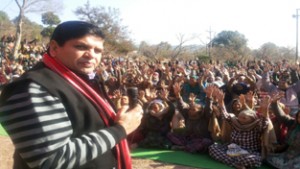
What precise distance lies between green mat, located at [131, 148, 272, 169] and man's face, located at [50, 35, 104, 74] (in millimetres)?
3814

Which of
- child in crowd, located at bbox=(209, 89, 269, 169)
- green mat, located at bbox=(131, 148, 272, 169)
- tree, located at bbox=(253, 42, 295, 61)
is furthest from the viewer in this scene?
tree, located at bbox=(253, 42, 295, 61)

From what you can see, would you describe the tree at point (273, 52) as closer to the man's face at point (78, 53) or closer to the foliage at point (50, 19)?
the foliage at point (50, 19)

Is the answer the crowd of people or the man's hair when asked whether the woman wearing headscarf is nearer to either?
the crowd of people

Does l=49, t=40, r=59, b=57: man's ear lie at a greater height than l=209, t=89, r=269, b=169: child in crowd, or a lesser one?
greater

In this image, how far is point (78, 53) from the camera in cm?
142

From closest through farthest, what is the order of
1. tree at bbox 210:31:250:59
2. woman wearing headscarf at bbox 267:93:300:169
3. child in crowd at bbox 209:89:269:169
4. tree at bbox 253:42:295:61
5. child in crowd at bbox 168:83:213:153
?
1. woman wearing headscarf at bbox 267:93:300:169
2. child in crowd at bbox 209:89:269:169
3. child in crowd at bbox 168:83:213:153
4. tree at bbox 210:31:250:59
5. tree at bbox 253:42:295:61

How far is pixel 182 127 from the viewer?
20.1ft

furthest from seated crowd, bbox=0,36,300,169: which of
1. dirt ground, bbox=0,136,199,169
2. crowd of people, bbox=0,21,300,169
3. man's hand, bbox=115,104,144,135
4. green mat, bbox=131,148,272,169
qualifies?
man's hand, bbox=115,104,144,135

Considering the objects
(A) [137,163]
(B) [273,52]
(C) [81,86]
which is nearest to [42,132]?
(C) [81,86]

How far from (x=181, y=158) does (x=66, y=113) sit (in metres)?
4.28

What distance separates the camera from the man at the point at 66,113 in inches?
46.9

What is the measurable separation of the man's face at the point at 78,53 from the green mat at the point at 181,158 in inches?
150

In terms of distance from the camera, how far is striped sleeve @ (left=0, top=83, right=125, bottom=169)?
1184 mm

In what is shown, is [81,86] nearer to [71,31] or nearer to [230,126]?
[71,31]
